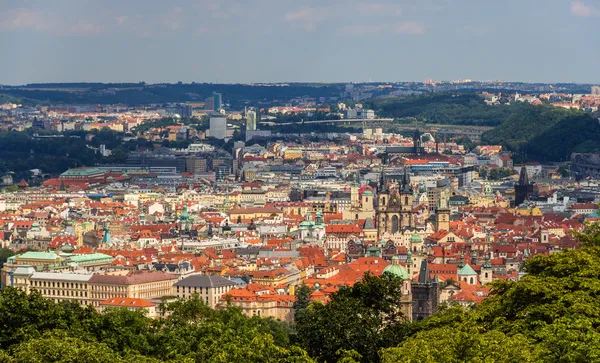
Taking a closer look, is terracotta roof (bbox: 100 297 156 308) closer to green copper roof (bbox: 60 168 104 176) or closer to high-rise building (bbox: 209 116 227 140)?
green copper roof (bbox: 60 168 104 176)

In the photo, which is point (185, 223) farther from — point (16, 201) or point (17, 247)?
point (16, 201)

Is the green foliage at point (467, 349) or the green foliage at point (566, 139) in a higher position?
the green foliage at point (467, 349)

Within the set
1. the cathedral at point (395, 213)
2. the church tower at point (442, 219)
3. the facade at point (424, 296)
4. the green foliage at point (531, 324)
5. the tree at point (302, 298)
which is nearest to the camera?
the green foliage at point (531, 324)

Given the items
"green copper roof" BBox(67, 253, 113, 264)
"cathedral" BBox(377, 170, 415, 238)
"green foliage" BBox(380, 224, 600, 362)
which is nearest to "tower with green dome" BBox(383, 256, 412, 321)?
"green foliage" BBox(380, 224, 600, 362)

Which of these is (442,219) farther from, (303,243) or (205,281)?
(205,281)

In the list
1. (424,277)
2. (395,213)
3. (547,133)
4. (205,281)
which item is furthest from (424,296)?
(547,133)

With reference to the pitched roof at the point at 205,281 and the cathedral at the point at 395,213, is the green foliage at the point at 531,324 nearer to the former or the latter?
the pitched roof at the point at 205,281

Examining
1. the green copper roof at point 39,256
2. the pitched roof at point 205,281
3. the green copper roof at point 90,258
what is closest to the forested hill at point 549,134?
the green copper roof at point 90,258
